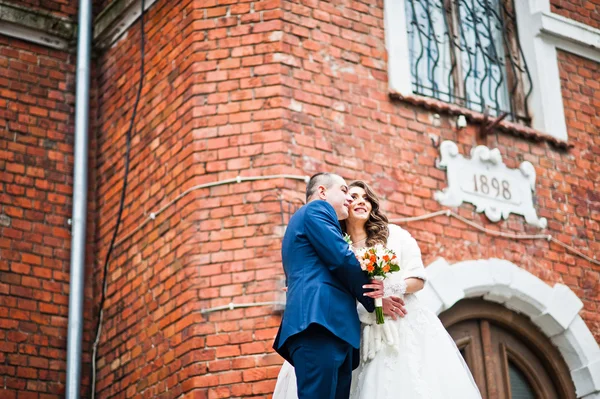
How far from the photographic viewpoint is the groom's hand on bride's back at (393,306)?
606 centimetres

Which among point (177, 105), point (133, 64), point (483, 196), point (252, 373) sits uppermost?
point (133, 64)

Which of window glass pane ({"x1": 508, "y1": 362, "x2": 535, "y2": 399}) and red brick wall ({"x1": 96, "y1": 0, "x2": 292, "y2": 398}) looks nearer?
red brick wall ({"x1": 96, "y1": 0, "x2": 292, "y2": 398})

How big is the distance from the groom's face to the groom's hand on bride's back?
57cm

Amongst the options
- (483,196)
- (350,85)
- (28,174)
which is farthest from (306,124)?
(28,174)

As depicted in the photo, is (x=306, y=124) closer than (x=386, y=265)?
No

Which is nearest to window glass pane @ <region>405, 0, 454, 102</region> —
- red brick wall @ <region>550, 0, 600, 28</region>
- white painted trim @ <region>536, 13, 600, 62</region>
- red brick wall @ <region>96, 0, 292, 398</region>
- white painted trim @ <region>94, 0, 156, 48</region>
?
white painted trim @ <region>536, 13, 600, 62</region>

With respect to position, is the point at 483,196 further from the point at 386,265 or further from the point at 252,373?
the point at 386,265

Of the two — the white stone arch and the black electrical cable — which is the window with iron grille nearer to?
the white stone arch

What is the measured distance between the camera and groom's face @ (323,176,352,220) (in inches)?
247

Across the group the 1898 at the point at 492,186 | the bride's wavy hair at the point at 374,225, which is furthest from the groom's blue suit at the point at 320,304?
the 1898 at the point at 492,186

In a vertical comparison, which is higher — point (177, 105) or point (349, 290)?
point (177, 105)

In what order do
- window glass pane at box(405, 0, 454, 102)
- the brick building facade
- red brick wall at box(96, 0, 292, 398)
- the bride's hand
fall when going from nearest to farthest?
the bride's hand → red brick wall at box(96, 0, 292, 398) → the brick building facade → window glass pane at box(405, 0, 454, 102)

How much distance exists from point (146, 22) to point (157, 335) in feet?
8.73

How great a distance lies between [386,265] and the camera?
591cm
